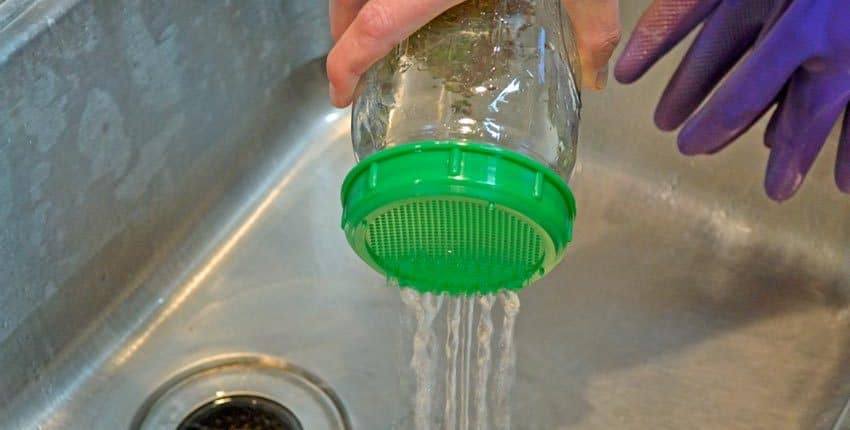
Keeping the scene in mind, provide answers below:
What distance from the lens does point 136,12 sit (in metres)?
0.55

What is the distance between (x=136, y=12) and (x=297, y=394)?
0.79ft

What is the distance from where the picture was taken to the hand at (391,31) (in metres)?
0.40

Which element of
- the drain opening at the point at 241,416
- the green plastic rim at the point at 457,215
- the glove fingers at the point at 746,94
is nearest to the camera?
the green plastic rim at the point at 457,215

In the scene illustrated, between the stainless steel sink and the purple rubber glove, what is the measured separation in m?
0.12

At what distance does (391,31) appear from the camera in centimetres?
41

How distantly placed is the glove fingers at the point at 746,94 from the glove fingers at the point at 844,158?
0.04 meters

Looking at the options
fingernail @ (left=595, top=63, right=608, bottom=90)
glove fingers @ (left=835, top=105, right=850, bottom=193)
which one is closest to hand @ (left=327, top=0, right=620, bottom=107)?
fingernail @ (left=595, top=63, right=608, bottom=90)

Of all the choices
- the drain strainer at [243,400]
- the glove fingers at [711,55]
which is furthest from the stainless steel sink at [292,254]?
the glove fingers at [711,55]

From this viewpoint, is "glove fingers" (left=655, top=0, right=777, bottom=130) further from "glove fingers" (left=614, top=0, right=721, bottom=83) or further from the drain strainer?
the drain strainer

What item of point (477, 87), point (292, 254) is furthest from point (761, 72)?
point (292, 254)

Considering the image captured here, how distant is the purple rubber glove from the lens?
1.51ft

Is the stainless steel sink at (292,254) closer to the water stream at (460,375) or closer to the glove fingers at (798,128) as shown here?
the water stream at (460,375)

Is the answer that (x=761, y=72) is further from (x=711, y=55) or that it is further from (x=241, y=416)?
(x=241, y=416)

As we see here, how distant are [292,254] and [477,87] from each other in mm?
276
